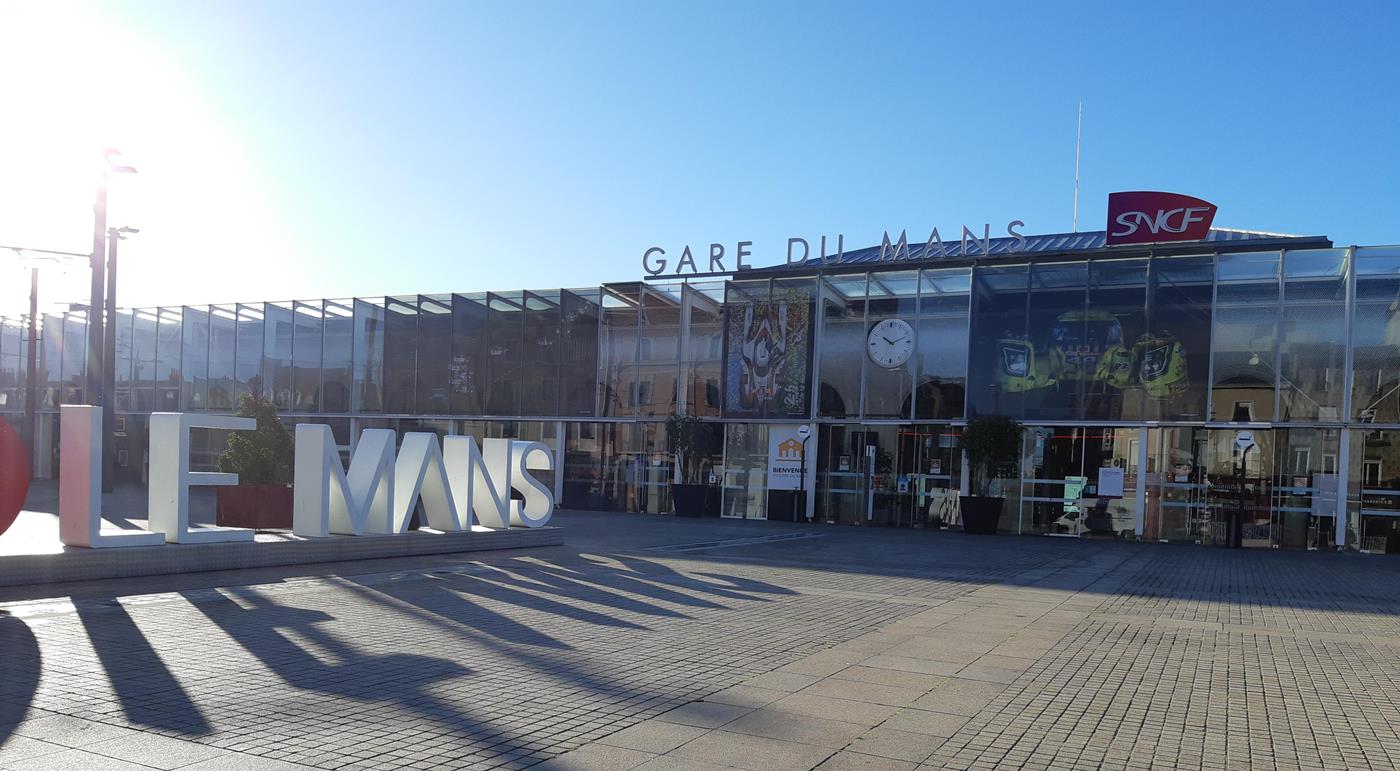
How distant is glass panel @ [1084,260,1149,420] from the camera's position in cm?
2642

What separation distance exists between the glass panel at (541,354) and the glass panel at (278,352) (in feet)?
35.1

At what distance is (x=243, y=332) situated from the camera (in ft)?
134

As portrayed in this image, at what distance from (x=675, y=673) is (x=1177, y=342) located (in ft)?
71.3

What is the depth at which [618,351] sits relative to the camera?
3328 centimetres

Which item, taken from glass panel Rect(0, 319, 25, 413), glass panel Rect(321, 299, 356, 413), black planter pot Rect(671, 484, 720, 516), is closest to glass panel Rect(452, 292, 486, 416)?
glass panel Rect(321, 299, 356, 413)

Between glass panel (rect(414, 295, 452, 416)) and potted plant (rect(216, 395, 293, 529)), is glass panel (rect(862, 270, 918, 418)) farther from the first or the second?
potted plant (rect(216, 395, 293, 529))

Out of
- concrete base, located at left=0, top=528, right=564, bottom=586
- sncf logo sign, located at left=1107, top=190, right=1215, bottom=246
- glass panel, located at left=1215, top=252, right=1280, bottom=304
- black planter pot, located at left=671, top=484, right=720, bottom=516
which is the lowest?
black planter pot, located at left=671, top=484, right=720, bottom=516

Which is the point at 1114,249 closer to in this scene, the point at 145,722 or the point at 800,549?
the point at 800,549

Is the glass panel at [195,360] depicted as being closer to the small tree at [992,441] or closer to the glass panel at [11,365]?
the glass panel at [11,365]

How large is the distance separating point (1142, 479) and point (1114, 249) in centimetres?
570

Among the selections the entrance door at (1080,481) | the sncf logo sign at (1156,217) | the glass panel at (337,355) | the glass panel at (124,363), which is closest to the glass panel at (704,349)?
→ the entrance door at (1080,481)

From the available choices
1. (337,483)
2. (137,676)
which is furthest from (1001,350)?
(137,676)

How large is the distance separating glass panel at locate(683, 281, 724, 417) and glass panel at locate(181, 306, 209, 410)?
20970mm

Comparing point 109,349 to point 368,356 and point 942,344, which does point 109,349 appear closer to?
point 368,356
